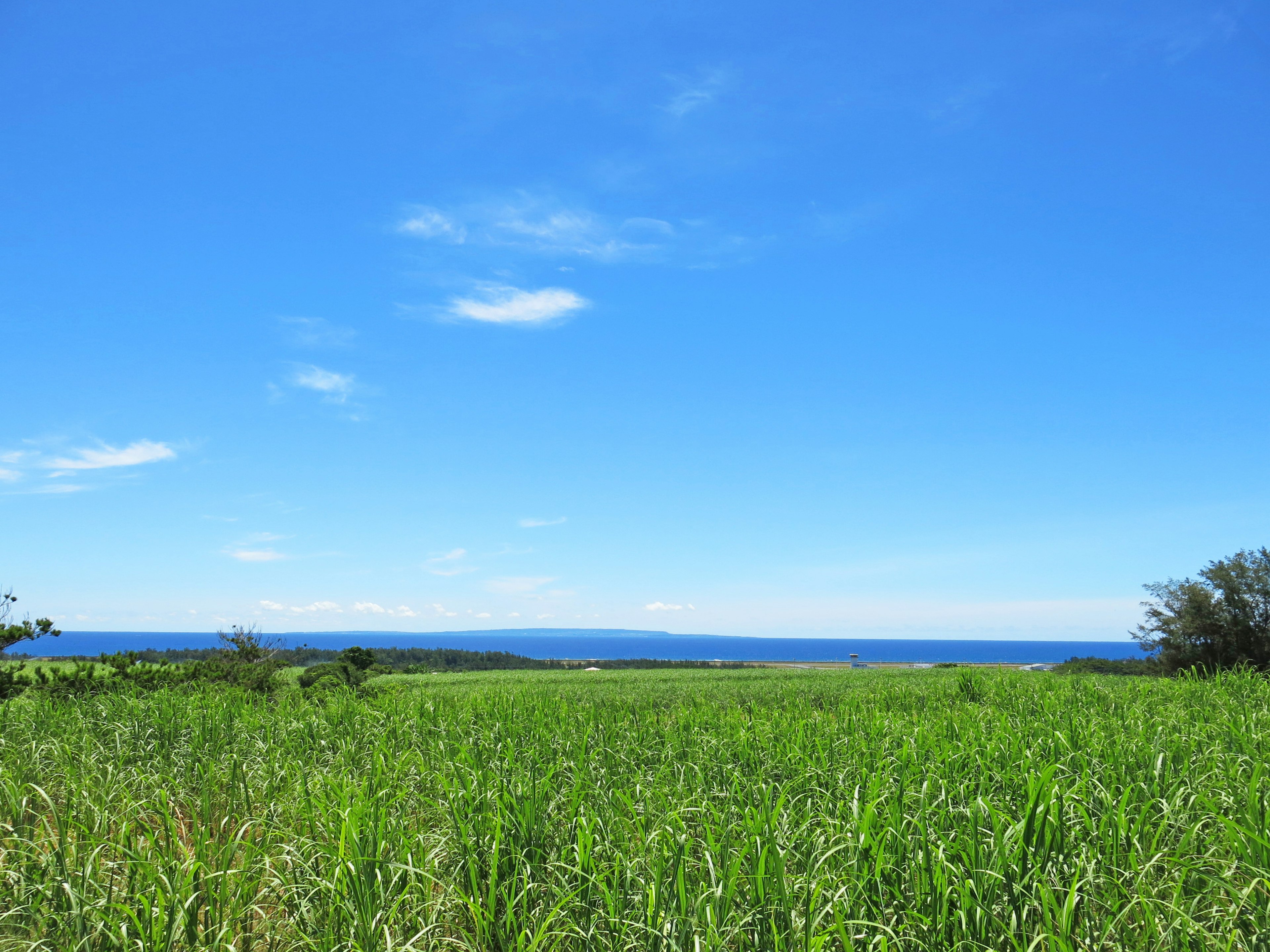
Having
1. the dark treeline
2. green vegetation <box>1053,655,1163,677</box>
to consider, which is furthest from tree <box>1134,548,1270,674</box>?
the dark treeline

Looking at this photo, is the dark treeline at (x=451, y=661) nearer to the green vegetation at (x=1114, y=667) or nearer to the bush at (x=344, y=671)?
the bush at (x=344, y=671)

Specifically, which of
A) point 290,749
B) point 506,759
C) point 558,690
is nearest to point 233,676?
point 558,690

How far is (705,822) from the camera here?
5.07 metres

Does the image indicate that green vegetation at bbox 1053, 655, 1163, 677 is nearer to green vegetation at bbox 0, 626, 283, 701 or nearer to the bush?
the bush

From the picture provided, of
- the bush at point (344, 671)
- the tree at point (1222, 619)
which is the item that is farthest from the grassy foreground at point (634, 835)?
the tree at point (1222, 619)

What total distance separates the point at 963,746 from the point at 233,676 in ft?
48.4

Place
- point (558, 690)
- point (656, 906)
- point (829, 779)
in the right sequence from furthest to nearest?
point (558, 690) → point (829, 779) → point (656, 906)

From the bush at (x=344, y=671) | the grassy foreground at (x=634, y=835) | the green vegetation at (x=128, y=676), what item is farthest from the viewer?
the bush at (x=344, y=671)

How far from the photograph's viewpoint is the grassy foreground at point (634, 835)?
12.9 feet

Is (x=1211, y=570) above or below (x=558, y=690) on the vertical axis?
above

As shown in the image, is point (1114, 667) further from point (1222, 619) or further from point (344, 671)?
point (344, 671)

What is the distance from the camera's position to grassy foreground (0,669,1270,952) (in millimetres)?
3941

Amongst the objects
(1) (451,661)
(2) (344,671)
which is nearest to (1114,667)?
(2) (344,671)

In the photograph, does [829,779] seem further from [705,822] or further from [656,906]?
[656,906]
